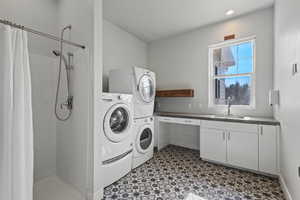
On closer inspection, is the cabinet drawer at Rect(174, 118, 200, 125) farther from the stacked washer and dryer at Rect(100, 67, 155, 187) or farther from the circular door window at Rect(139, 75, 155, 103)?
the circular door window at Rect(139, 75, 155, 103)

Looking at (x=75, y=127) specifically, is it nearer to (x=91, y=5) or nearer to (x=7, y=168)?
(x=7, y=168)

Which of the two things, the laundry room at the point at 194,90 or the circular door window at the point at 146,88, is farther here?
the circular door window at the point at 146,88

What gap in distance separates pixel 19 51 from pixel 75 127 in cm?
99

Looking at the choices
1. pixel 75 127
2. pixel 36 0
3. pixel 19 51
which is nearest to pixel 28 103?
pixel 19 51

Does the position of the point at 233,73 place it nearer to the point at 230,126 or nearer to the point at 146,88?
the point at 230,126

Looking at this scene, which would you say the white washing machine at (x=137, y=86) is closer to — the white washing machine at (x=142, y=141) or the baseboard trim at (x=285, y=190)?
the white washing machine at (x=142, y=141)

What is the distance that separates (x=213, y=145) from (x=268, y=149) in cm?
76

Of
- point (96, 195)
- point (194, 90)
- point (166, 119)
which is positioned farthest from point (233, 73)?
→ point (96, 195)

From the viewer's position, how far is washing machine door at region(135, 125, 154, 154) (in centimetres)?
240

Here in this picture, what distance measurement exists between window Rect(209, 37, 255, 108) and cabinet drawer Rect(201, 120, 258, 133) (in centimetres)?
73

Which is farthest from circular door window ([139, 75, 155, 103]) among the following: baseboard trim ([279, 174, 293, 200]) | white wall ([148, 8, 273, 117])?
baseboard trim ([279, 174, 293, 200])

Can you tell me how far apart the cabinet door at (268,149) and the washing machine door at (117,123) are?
6.67ft

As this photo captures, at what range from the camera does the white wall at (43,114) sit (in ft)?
6.40

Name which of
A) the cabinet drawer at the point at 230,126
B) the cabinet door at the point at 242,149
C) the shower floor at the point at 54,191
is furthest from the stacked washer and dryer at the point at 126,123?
the cabinet door at the point at 242,149
